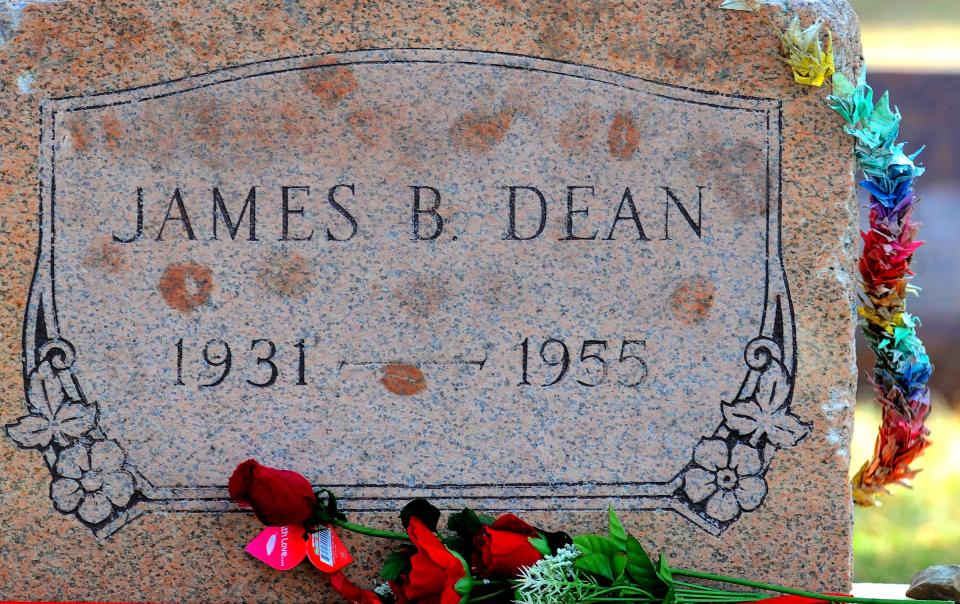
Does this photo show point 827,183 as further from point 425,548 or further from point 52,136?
point 52,136

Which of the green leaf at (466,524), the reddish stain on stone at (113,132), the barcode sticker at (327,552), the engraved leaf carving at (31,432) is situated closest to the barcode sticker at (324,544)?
the barcode sticker at (327,552)

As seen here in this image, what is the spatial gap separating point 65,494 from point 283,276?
70cm

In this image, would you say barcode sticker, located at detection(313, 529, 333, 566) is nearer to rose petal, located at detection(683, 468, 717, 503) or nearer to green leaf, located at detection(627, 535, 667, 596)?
green leaf, located at detection(627, 535, 667, 596)

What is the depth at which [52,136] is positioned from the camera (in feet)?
8.82

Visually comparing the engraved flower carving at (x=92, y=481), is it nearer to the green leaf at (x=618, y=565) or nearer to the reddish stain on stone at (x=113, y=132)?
the reddish stain on stone at (x=113, y=132)

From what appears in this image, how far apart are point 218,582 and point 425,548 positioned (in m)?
0.55

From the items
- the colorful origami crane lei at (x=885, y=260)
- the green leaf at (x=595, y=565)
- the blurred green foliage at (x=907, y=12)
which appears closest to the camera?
the green leaf at (x=595, y=565)

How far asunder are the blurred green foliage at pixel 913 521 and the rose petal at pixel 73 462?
7.92ft

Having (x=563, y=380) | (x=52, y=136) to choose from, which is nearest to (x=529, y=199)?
(x=563, y=380)

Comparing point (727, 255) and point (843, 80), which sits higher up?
point (843, 80)

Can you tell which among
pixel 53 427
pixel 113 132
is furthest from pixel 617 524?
pixel 113 132

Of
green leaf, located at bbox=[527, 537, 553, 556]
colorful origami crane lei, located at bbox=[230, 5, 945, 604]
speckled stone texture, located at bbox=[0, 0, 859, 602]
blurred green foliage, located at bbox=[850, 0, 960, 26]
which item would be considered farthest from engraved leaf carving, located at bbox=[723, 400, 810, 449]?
blurred green foliage, located at bbox=[850, 0, 960, 26]

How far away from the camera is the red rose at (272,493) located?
2.51 m

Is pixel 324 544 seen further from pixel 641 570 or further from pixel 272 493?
pixel 641 570
